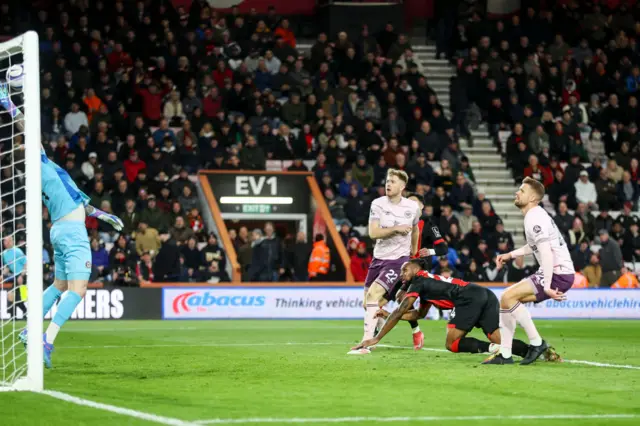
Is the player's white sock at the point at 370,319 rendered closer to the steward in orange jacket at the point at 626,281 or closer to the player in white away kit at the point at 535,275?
the player in white away kit at the point at 535,275

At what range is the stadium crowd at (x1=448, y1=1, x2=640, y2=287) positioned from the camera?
28688 millimetres

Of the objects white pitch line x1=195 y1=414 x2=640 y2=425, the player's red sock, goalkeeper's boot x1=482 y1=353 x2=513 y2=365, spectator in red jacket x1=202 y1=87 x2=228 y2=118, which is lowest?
the player's red sock

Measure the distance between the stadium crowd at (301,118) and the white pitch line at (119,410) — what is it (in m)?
15.7

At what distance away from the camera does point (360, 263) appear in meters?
26.2

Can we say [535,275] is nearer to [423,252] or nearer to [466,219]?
[423,252]

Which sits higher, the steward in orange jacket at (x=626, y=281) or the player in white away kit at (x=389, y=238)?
the player in white away kit at (x=389, y=238)

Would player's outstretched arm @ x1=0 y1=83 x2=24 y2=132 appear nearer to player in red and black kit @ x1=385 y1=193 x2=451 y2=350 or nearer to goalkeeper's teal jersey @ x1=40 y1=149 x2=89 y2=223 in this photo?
goalkeeper's teal jersey @ x1=40 y1=149 x2=89 y2=223

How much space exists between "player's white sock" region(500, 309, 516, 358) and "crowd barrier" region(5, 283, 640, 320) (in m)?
13.2

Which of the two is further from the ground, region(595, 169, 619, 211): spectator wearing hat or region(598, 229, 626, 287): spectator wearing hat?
region(595, 169, 619, 211): spectator wearing hat

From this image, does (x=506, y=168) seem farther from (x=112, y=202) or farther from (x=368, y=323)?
(x=368, y=323)

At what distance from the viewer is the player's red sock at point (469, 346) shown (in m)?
13.5

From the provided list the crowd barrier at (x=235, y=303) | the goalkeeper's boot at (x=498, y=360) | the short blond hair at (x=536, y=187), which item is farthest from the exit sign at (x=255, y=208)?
the short blond hair at (x=536, y=187)

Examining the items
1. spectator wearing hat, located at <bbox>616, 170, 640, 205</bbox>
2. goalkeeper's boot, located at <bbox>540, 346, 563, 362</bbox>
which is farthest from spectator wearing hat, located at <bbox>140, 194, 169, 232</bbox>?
goalkeeper's boot, located at <bbox>540, 346, 563, 362</bbox>

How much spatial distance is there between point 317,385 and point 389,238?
456cm
